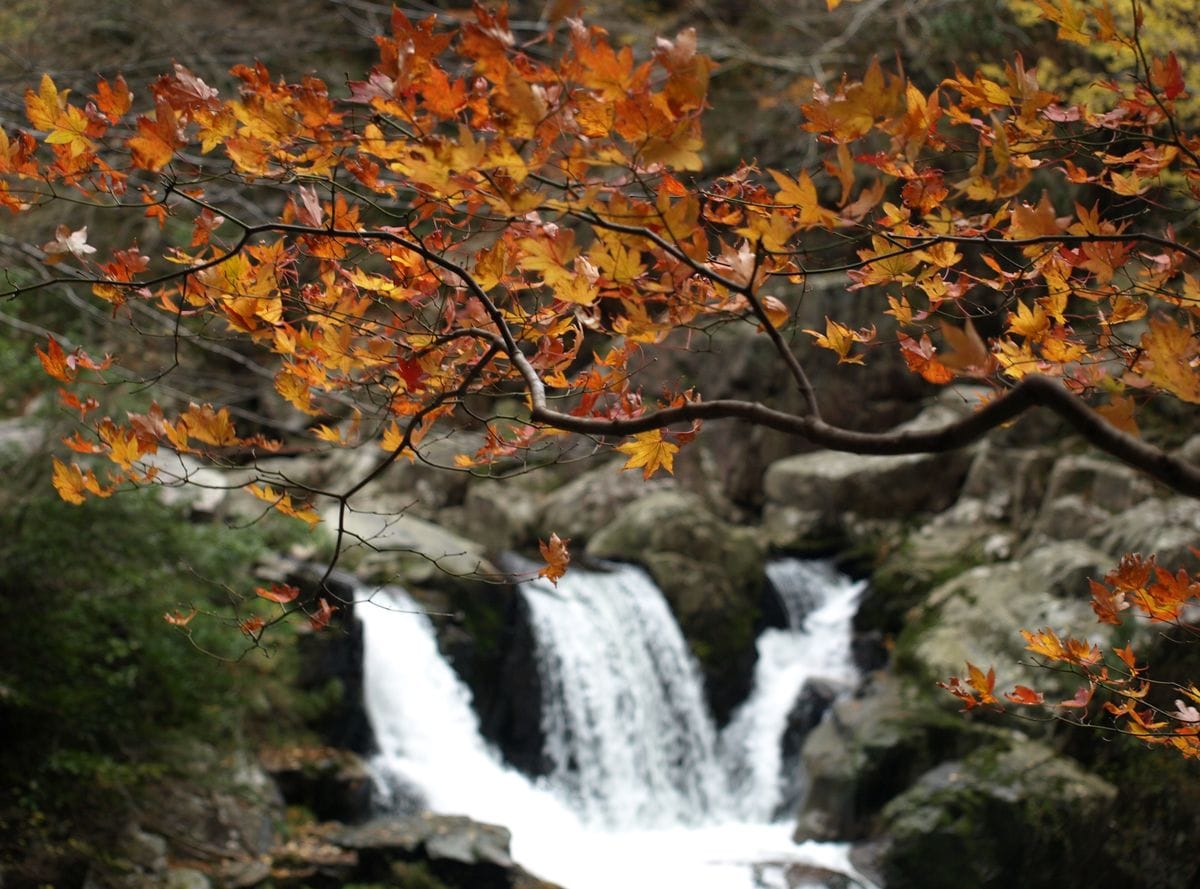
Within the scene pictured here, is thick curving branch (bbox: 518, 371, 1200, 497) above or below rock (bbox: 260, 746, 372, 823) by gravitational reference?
above

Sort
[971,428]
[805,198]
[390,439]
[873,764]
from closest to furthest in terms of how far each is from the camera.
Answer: [971,428], [805,198], [390,439], [873,764]

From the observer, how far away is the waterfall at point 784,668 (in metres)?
9.09

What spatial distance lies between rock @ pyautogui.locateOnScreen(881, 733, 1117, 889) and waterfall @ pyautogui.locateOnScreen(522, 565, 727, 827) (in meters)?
2.60

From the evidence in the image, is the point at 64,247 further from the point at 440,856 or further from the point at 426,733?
the point at 426,733

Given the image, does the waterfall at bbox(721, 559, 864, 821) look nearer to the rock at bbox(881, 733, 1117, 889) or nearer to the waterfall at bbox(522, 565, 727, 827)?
the waterfall at bbox(522, 565, 727, 827)

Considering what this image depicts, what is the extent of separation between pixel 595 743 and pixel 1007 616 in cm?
363

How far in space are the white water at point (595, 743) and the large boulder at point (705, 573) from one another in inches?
8.7

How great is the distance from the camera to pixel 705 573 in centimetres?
1040

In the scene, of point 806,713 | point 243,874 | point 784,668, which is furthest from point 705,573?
point 243,874

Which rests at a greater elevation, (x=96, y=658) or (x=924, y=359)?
(x=924, y=359)

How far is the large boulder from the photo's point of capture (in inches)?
394

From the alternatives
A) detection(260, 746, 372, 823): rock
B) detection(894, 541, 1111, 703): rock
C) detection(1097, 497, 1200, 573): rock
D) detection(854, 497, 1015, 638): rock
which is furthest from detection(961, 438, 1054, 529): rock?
detection(260, 746, 372, 823): rock

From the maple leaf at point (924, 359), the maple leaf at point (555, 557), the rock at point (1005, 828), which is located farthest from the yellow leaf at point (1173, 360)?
the rock at point (1005, 828)

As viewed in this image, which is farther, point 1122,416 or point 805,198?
point 805,198
